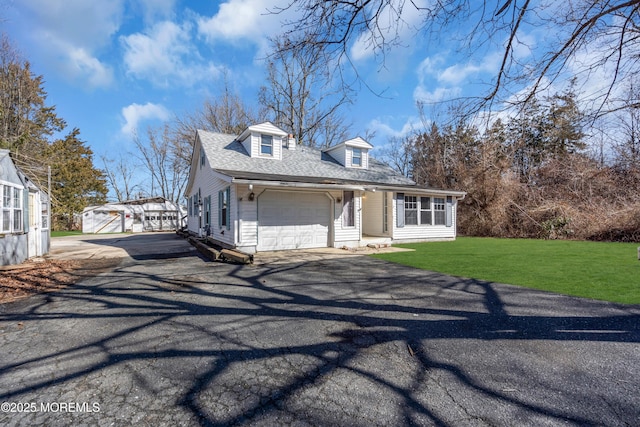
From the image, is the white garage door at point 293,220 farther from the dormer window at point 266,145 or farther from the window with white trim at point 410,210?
the window with white trim at point 410,210

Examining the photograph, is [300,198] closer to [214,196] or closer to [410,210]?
[214,196]

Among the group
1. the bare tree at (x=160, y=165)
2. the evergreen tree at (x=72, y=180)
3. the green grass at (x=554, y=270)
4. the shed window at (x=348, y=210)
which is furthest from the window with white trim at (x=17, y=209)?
the bare tree at (x=160, y=165)

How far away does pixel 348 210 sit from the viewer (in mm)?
11820

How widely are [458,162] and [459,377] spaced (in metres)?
19.8

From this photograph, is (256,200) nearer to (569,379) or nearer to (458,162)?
(569,379)

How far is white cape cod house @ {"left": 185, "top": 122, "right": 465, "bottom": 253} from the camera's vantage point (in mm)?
10133

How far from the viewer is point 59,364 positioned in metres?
2.73

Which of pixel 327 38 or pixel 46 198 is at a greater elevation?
pixel 327 38

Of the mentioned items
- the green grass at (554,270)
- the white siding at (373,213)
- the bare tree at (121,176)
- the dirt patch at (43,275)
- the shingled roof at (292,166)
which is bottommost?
the dirt patch at (43,275)

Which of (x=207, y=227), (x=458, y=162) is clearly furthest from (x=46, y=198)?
(x=458, y=162)

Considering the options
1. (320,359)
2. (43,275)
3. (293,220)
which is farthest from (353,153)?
(320,359)

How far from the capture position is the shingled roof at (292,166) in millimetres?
11789

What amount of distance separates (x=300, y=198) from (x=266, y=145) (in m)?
3.81

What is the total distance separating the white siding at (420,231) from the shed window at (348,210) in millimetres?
2344
